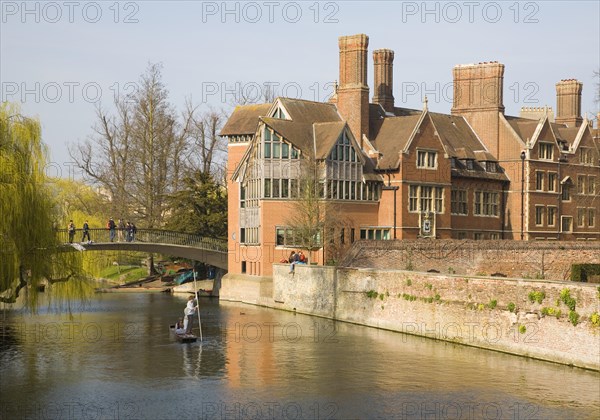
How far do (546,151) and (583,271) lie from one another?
97.1 ft

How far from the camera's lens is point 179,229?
70.4 meters

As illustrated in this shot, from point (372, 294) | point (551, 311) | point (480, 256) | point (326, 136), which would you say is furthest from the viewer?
point (326, 136)

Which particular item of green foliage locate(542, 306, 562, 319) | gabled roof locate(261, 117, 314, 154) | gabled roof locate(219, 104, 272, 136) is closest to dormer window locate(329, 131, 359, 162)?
gabled roof locate(261, 117, 314, 154)

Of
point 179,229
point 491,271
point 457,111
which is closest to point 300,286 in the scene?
point 491,271

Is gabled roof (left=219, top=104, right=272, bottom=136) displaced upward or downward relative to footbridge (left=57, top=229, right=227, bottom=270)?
upward

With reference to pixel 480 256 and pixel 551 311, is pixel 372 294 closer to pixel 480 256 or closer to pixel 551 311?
pixel 480 256

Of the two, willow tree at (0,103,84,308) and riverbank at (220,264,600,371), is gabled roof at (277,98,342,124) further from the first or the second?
willow tree at (0,103,84,308)

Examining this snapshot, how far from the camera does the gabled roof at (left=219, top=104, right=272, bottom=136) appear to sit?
216 feet

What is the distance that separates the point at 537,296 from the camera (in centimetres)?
3341

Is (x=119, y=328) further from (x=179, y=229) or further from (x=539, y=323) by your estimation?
(x=179, y=229)

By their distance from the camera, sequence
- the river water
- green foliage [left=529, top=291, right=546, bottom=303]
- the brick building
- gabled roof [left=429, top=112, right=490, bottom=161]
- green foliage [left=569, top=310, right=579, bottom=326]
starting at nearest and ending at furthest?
1. the river water
2. green foliage [left=569, top=310, right=579, bottom=326]
3. green foliage [left=529, top=291, right=546, bottom=303]
4. the brick building
5. gabled roof [left=429, top=112, right=490, bottom=161]

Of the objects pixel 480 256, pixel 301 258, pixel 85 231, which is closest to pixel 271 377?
pixel 480 256

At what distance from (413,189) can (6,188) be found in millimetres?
34171

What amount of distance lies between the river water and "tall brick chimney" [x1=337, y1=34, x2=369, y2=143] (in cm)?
2295
